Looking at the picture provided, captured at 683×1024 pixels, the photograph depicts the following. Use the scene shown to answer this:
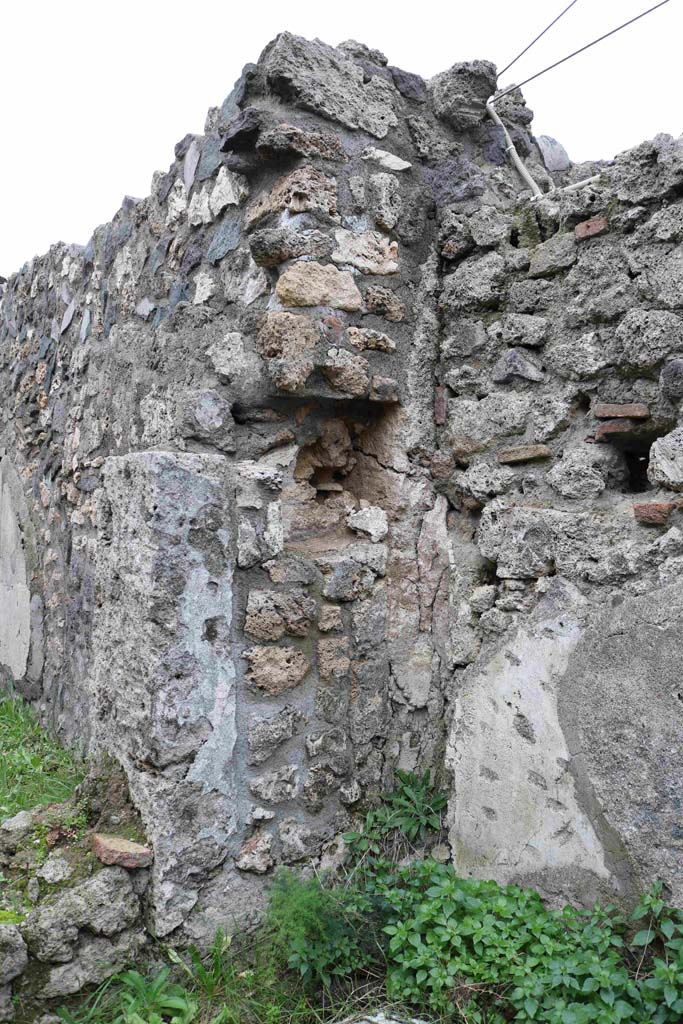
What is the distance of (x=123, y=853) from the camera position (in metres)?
2.03

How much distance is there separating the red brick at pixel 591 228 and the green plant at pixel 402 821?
1726 mm

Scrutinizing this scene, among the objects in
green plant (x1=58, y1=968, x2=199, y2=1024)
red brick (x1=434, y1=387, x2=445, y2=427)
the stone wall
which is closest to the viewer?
green plant (x1=58, y1=968, x2=199, y2=1024)

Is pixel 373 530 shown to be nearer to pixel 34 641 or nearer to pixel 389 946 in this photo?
pixel 389 946

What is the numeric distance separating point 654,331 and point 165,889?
197 centimetres

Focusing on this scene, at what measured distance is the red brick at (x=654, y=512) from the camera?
6.28 feet

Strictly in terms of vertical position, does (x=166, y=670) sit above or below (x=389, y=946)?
above

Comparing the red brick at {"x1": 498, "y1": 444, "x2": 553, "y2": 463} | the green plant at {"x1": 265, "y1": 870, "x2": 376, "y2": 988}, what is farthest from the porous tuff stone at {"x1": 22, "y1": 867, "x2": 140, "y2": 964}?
the red brick at {"x1": 498, "y1": 444, "x2": 553, "y2": 463}

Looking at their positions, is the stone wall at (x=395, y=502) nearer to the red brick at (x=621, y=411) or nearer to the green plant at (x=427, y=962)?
the red brick at (x=621, y=411)

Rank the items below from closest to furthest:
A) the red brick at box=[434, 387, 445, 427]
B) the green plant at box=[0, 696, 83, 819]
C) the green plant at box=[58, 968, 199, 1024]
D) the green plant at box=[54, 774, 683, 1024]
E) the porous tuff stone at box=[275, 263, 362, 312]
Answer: the green plant at box=[54, 774, 683, 1024], the green plant at box=[58, 968, 199, 1024], the porous tuff stone at box=[275, 263, 362, 312], the red brick at box=[434, 387, 445, 427], the green plant at box=[0, 696, 83, 819]

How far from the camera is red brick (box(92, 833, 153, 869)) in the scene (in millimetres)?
2031

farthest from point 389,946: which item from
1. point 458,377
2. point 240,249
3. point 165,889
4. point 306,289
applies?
point 240,249

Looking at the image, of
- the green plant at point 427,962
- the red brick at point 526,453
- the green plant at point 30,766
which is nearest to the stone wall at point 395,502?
the red brick at point 526,453

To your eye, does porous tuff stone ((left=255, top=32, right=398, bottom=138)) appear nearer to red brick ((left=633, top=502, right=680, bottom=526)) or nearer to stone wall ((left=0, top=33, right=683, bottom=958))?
stone wall ((left=0, top=33, right=683, bottom=958))

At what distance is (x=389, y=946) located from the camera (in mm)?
1976
